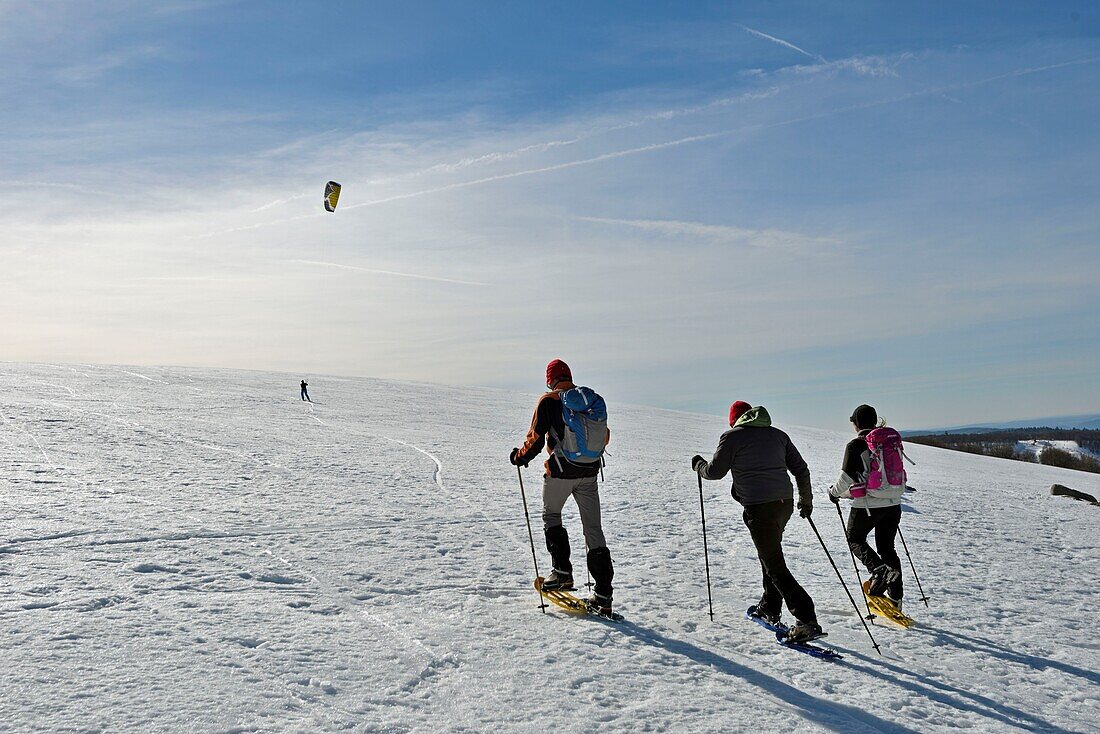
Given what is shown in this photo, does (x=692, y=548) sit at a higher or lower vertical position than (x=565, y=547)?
lower

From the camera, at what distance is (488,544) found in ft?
31.3

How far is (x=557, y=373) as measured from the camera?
7.04 m

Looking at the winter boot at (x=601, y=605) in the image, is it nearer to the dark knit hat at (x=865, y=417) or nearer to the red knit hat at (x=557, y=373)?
the red knit hat at (x=557, y=373)

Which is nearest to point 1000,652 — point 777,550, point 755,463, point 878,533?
point 878,533

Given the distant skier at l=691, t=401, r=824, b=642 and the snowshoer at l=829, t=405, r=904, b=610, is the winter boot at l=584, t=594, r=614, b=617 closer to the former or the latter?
the distant skier at l=691, t=401, r=824, b=642

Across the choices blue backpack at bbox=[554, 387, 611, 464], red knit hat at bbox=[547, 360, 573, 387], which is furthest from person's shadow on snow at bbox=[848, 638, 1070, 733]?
red knit hat at bbox=[547, 360, 573, 387]

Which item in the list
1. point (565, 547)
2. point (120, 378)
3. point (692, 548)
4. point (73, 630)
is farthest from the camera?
point (120, 378)

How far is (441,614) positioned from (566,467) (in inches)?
64.5

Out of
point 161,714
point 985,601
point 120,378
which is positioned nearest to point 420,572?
point 161,714

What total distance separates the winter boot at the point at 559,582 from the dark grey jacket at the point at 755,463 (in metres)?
1.75

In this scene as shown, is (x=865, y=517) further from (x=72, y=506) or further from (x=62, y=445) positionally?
(x=62, y=445)

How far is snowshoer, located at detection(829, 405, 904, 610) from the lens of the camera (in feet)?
24.6

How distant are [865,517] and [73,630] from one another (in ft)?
22.4

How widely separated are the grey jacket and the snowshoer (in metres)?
1.51
